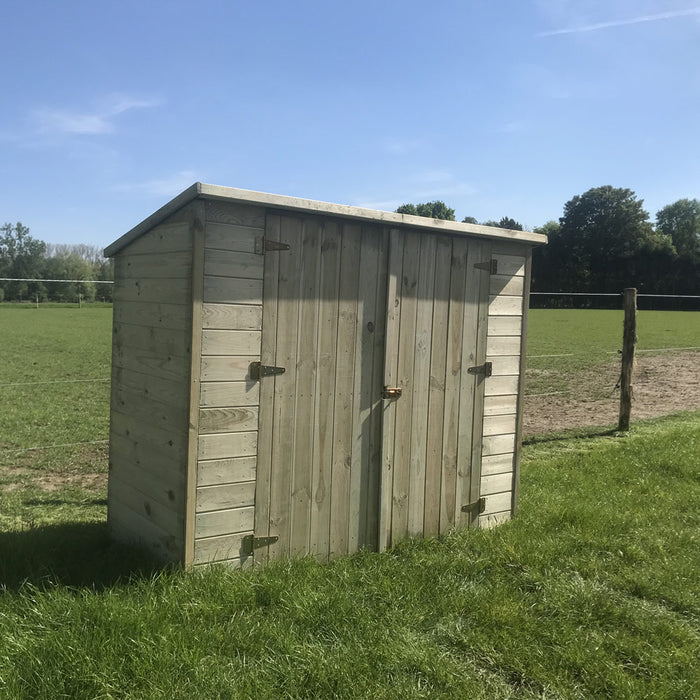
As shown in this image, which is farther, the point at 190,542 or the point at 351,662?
the point at 190,542

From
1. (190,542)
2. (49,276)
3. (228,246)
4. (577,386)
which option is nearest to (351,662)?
(190,542)

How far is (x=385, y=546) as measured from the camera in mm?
4395

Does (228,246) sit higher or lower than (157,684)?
higher

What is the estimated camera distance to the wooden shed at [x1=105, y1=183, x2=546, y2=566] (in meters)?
3.65

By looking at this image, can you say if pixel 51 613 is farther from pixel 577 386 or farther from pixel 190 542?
pixel 577 386

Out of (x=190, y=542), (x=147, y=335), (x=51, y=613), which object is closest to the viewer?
(x=51, y=613)

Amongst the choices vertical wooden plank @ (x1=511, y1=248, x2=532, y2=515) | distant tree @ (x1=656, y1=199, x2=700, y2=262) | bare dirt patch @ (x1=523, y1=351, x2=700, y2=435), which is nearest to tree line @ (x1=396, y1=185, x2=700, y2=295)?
distant tree @ (x1=656, y1=199, x2=700, y2=262)

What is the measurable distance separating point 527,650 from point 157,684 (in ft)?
5.37

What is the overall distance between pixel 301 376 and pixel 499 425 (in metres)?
1.76

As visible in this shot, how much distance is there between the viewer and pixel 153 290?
3.94 meters

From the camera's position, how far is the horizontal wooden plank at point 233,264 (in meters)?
3.59

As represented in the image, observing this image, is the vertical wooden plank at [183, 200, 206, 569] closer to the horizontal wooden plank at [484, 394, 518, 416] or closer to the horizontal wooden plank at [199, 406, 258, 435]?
the horizontal wooden plank at [199, 406, 258, 435]

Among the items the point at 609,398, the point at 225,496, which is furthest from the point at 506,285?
the point at 609,398

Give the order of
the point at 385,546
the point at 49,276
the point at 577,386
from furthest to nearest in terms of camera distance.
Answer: the point at 49,276 < the point at 577,386 < the point at 385,546
